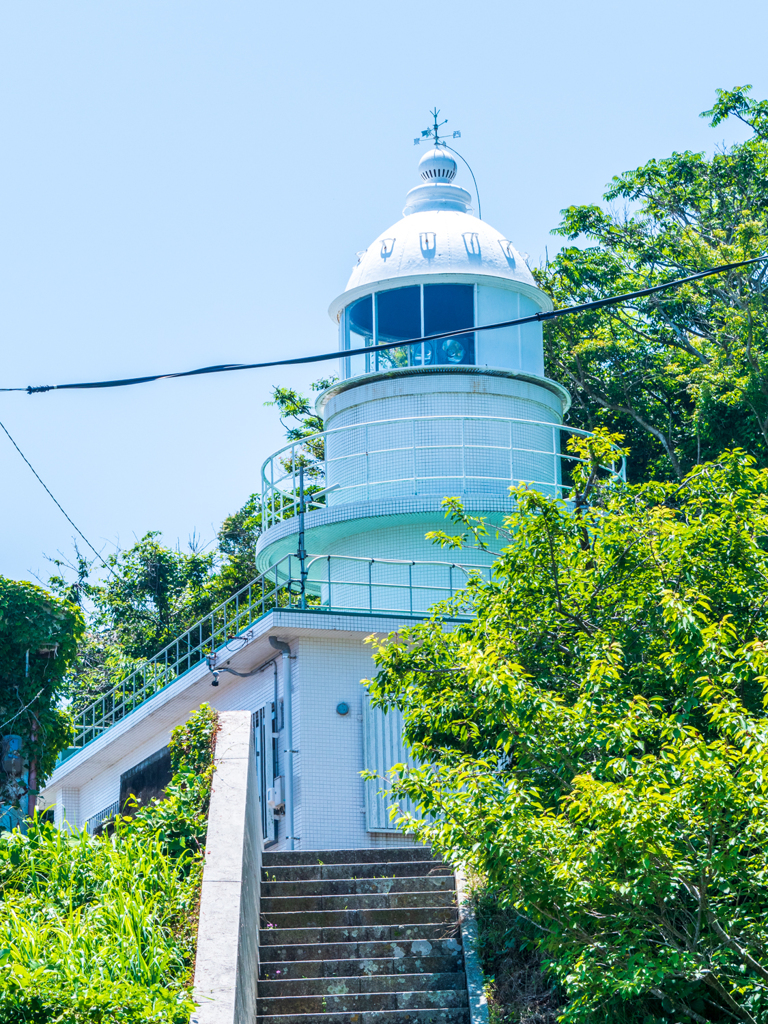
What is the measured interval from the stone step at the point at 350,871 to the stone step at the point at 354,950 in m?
1.19

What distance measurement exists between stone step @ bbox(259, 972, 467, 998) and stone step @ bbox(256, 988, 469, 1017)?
0.08m

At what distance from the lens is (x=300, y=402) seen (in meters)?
31.1

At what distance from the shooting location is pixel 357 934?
37.1 ft

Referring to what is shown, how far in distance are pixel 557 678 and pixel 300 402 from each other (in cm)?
2144

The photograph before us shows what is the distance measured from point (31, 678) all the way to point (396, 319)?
8153 millimetres

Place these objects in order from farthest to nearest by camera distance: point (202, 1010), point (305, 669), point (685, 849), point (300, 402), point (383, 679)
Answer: point (300, 402), point (305, 669), point (383, 679), point (202, 1010), point (685, 849)

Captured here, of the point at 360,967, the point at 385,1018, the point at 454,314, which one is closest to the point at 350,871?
the point at 360,967

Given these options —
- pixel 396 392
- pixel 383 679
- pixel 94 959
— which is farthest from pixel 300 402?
pixel 94 959

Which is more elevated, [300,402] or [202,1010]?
[300,402]

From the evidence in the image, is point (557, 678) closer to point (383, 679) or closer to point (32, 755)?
point (383, 679)

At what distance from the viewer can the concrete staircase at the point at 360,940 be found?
410 inches

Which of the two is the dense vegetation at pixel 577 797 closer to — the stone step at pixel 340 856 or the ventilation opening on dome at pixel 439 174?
the stone step at pixel 340 856

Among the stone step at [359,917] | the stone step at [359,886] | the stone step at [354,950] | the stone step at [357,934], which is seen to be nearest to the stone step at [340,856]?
the stone step at [359,886]

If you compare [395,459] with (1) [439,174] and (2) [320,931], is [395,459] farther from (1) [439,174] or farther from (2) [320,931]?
(2) [320,931]
